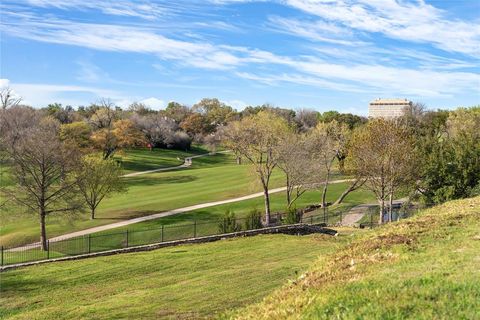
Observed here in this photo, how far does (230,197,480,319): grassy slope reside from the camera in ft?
23.1

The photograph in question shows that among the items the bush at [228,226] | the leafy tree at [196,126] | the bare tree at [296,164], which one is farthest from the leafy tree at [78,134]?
the leafy tree at [196,126]

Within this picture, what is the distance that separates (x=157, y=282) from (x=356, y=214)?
27.6m

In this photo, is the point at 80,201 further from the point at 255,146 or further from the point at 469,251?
the point at 469,251

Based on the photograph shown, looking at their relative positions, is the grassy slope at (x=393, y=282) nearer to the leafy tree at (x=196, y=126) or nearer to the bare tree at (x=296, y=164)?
the bare tree at (x=296, y=164)

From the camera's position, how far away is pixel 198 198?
48.9m

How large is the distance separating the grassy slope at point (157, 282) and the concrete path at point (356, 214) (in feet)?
39.8

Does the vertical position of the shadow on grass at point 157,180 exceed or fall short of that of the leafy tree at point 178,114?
it falls short

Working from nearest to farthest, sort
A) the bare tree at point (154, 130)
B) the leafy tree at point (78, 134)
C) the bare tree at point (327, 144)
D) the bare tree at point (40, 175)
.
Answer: the bare tree at point (40, 175)
the bare tree at point (327, 144)
the leafy tree at point (78, 134)
the bare tree at point (154, 130)

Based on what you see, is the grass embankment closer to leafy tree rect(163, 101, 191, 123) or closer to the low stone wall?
the low stone wall

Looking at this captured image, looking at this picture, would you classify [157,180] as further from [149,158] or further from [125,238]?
[125,238]

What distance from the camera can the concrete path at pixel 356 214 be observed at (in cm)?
3872

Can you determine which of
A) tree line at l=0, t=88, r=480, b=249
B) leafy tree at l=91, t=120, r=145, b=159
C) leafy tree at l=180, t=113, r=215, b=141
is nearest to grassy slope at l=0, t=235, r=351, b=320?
tree line at l=0, t=88, r=480, b=249

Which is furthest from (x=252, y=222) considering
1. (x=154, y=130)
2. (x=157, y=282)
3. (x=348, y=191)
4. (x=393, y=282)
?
(x=154, y=130)

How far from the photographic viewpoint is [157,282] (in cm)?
1831
